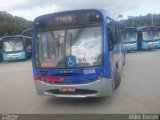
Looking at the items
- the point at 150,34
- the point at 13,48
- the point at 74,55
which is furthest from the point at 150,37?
the point at 74,55

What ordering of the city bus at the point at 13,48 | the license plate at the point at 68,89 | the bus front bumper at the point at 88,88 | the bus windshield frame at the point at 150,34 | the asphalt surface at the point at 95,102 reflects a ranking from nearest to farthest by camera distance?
the asphalt surface at the point at 95,102
the bus front bumper at the point at 88,88
the license plate at the point at 68,89
the city bus at the point at 13,48
the bus windshield frame at the point at 150,34

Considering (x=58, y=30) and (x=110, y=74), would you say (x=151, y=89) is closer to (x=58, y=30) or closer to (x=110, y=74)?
(x=110, y=74)

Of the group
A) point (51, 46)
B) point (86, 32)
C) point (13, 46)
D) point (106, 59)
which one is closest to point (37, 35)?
point (51, 46)

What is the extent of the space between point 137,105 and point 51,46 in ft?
9.66

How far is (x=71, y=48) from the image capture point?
855 centimetres

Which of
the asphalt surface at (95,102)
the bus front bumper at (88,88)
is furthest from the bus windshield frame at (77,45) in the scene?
the asphalt surface at (95,102)

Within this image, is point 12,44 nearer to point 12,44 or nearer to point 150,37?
point 12,44

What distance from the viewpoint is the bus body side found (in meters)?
8.34

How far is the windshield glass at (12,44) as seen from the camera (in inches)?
1104

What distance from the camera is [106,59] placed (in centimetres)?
832

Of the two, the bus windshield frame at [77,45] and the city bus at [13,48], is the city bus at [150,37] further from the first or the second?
the bus windshield frame at [77,45]

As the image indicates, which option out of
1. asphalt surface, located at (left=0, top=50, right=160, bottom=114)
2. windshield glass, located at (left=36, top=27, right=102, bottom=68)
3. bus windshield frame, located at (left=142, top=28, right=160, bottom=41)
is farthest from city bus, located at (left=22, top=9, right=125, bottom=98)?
bus windshield frame, located at (left=142, top=28, right=160, bottom=41)

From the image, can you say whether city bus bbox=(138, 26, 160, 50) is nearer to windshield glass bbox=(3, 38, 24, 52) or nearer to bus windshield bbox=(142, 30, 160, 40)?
bus windshield bbox=(142, 30, 160, 40)

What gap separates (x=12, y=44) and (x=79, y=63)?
20.6m
